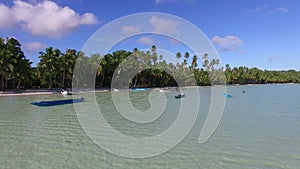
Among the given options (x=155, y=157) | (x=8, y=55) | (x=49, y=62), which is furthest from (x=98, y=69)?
(x=155, y=157)

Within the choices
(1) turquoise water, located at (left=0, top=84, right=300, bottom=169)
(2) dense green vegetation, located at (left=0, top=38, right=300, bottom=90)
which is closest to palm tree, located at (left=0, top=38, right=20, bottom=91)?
(2) dense green vegetation, located at (left=0, top=38, right=300, bottom=90)

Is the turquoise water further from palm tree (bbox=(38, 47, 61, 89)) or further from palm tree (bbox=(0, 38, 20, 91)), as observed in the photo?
palm tree (bbox=(38, 47, 61, 89))

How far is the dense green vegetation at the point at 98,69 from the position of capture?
42841mm

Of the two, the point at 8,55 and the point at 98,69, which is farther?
the point at 98,69

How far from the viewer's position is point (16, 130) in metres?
15.2

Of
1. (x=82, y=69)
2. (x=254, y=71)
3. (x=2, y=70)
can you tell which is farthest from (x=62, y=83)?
(x=254, y=71)

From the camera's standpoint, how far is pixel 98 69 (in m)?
56.6

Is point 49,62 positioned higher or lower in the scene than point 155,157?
higher

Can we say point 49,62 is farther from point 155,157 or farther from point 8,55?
point 155,157

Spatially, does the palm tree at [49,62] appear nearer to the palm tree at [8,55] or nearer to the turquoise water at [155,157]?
the palm tree at [8,55]

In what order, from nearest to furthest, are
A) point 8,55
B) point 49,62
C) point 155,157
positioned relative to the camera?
point 155,157 < point 8,55 < point 49,62

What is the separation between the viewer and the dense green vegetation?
141 feet

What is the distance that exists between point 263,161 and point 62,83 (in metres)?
52.2

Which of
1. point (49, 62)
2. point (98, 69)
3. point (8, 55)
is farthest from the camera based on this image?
point (98, 69)
